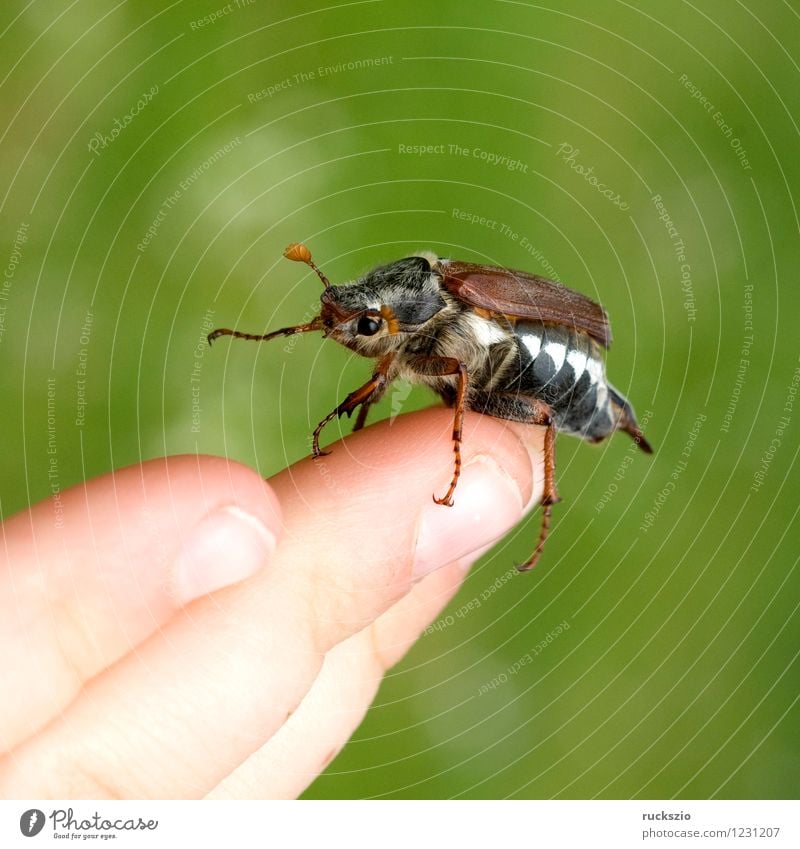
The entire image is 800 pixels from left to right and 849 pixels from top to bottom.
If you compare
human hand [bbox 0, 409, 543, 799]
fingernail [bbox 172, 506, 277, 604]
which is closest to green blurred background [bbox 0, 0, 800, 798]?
human hand [bbox 0, 409, 543, 799]

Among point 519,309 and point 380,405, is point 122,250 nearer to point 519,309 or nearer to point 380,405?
point 380,405

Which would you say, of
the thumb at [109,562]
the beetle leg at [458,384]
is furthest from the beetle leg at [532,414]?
the thumb at [109,562]

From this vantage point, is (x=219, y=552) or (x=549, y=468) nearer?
(x=219, y=552)

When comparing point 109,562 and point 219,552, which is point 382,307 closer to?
point 219,552

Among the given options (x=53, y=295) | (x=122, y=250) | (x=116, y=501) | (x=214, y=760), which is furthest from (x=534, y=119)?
(x=214, y=760)

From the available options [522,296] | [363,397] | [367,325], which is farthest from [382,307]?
[522,296]
